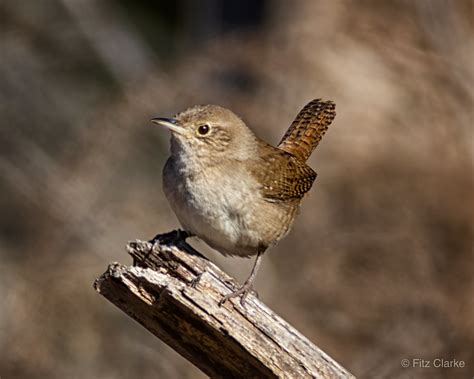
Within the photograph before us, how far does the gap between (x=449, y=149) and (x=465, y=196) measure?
1.57 feet

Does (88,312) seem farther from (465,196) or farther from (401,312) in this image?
(465,196)

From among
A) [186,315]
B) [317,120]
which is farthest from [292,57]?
[186,315]

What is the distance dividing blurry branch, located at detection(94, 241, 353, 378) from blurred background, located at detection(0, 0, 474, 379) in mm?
3006

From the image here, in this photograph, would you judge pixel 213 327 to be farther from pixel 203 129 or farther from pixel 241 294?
pixel 203 129

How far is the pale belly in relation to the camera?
4293 millimetres

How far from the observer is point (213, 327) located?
3.70m

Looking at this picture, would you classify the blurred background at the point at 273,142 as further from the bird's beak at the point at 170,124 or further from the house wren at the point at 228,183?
the bird's beak at the point at 170,124

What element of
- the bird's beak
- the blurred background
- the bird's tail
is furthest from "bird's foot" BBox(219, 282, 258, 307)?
the blurred background

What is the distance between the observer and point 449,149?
9.72 m

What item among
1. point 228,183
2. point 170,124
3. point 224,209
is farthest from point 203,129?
point 224,209

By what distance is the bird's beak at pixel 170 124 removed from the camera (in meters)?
4.40

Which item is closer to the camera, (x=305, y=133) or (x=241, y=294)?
(x=241, y=294)

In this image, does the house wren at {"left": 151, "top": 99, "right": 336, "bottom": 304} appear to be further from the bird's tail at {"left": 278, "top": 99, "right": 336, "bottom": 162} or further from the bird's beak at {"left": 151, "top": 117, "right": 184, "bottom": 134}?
the bird's tail at {"left": 278, "top": 99, "right": 336, "bottom": 162}

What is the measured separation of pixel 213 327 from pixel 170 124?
43.8 inches
